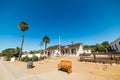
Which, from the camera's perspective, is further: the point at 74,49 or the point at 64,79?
the point at 74,49

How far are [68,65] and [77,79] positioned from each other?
2.45 metres

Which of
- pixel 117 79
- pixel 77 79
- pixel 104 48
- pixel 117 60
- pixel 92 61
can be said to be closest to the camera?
pixel 117 79

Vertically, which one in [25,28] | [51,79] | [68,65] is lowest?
[51,79]

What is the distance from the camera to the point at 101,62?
13.5 m

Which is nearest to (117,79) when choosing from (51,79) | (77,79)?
(77,79)

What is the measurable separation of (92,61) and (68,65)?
684 centimetres

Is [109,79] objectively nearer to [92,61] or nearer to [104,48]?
[92,61]

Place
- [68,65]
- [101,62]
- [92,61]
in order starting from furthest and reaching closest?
[92,61], [101,62], [68,65]

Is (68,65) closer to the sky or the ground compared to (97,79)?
closer to the sky

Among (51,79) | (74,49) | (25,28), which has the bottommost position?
(51,79)

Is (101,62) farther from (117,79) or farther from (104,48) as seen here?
(104,48)

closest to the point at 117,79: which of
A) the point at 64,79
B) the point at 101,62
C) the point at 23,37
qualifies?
the point at 64,79

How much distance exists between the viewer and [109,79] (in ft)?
22.5

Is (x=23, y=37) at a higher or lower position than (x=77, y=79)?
higher
